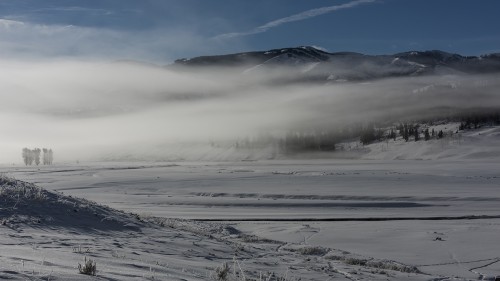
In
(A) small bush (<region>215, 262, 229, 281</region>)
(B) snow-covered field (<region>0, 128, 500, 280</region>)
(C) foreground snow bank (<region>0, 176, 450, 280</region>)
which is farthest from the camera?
(B) snow-covered field (<region>0, 128, 500, 280</region>)

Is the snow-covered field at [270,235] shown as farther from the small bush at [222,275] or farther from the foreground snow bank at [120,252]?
the small bush at [222,275]

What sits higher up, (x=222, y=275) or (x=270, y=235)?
(x=222, y=275)

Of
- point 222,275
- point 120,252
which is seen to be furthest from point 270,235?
point 222,275

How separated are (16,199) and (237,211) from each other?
2749cm

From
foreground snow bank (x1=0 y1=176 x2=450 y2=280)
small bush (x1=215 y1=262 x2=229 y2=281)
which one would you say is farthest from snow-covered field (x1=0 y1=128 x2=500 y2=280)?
small bush (x1=215 y1=262 x2=229 y2=281)

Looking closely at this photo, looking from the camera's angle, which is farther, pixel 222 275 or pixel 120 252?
pixel 120 252

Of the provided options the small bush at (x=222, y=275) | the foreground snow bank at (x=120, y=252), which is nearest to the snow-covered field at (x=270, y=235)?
the foreground snow bank at (x=120, y=252)

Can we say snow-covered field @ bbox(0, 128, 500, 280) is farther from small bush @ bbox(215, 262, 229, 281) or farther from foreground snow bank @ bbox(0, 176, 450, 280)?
small bush @ bbox(215, 262, 229, 281)

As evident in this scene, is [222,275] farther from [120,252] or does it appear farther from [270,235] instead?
[270,235]

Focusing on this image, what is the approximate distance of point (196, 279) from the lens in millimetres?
9844

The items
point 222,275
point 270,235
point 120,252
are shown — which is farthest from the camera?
point 270,235

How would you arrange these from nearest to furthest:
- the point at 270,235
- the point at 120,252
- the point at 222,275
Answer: the point at 222,275 < the point at 120,252 < the point at 270,235

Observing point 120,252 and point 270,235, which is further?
point 270,235

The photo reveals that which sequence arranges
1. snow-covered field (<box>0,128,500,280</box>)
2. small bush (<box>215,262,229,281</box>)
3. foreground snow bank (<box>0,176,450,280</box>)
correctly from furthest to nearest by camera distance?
snow-covered field (<box>0,128,500,280</box>)
small bush (<box>215,262,229,281</box>)
foreground snow bank (<box>0,176,450,280</box>)
